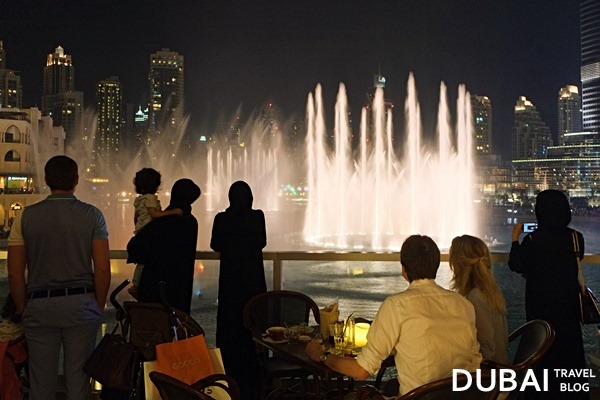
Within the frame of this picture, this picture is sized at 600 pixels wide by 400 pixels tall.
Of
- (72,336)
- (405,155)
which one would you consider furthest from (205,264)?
(405,155)

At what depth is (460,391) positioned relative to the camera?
2.46m

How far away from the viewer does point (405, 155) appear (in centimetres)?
3381

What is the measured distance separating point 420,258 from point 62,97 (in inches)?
5978

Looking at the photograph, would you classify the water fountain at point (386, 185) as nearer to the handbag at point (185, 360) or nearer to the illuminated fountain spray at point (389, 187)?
the illuminated fountain spray at point (389, 187)

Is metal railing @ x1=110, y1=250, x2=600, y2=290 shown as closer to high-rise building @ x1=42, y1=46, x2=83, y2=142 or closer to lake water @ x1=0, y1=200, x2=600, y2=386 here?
lake water @ x1=0, y1=200, x2=600, y2=386

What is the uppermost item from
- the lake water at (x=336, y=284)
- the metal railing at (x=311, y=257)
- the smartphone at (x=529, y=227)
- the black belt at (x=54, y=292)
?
the smartphone at (x=529, y=227)

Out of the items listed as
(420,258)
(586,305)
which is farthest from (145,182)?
(586,305)

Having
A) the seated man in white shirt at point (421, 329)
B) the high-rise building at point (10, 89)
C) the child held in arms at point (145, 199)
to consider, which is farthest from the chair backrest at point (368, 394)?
the high-rise building at point (10, 89)

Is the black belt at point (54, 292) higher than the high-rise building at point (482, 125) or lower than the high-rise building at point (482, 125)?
lower

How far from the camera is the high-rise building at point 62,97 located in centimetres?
13875

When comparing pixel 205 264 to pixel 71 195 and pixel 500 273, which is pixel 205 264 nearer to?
pixel 71 195

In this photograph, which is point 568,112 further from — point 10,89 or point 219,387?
point 219,387

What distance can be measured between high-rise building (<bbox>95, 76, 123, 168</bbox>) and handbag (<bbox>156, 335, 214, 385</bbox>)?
14071 centimetres

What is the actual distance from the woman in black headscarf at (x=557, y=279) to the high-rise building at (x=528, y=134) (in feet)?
544
